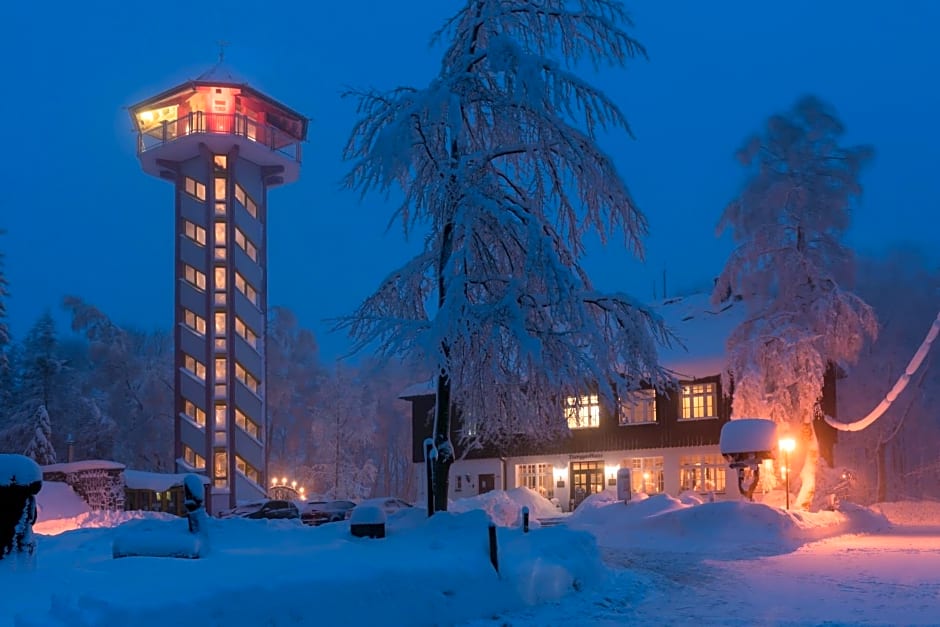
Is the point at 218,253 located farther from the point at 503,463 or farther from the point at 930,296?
the point at 930,296

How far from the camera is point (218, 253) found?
52219mm

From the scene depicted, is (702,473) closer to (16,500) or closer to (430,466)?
(430,466)

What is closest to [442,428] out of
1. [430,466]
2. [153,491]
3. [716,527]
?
[430,466]

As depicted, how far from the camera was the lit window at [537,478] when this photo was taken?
46500mm

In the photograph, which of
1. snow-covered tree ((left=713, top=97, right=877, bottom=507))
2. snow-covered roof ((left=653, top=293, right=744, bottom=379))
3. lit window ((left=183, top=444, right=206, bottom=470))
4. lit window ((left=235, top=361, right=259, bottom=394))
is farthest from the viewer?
lit window ((left=235, top=361, right=259, bottom=394))

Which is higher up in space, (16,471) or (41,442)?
(16,471)

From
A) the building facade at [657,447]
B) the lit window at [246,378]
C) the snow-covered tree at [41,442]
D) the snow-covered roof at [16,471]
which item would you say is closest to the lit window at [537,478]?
the building facade at [657,447]

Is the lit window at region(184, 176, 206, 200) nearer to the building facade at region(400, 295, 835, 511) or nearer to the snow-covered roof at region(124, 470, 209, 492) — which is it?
the building facade at region(400, 295, 835, 511)

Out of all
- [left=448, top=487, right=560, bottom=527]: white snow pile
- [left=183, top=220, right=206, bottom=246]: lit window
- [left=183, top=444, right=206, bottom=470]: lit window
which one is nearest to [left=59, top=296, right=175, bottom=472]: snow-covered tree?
[left=183, top=444, right=206, bottom=470]: lit window

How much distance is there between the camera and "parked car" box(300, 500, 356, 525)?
38.1 meters

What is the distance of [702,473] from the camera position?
42.1 metres

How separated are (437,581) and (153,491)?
3451cm

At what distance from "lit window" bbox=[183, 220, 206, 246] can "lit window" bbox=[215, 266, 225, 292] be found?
1.64 m

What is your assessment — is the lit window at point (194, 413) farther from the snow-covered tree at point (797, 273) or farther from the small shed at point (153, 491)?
the snow-covered tree at point (797, 273)
